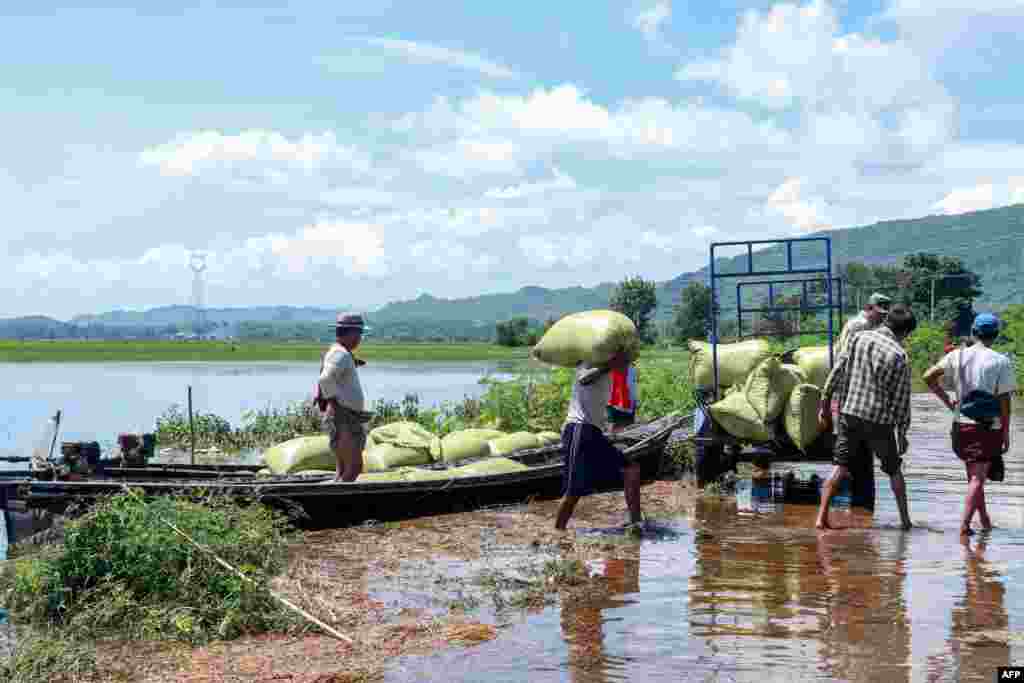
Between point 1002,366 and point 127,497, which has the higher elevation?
point 1002,366

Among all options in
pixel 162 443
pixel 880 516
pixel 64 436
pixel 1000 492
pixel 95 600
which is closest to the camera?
pixel 95 600

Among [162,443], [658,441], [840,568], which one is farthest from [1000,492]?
[162,443]

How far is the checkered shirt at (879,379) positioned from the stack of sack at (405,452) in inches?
156

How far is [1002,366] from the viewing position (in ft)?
28.6

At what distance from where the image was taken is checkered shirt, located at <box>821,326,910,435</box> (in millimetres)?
8867

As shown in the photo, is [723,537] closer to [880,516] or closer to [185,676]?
[880,516]

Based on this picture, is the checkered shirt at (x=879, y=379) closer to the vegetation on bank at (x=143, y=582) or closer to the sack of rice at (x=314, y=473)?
the vegetation on bank at (x=143, y=582)

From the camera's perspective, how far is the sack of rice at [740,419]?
1107 cm

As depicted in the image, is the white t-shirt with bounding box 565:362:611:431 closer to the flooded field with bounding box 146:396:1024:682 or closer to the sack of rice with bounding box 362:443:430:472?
the flooded field with bounding box 146:396:1024:682

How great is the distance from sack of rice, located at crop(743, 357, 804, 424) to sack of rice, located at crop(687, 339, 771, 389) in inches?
26.9

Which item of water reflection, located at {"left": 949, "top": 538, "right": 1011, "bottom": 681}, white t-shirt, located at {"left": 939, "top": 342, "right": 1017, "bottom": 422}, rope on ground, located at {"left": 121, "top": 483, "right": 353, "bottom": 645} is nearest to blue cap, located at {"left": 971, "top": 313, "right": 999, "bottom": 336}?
white t-shirt, located at {"left": 939, "top": 342, "right": 1017, "bottom": 422}

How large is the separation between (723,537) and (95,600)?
194 inches

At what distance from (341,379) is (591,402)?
222cm

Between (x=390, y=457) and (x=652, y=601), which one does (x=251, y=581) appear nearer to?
(x=652, y=601)
